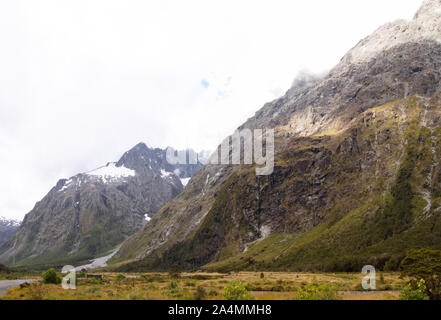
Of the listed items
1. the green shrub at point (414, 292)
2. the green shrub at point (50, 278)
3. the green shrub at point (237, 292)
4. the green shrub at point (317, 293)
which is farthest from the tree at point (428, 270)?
the green shrub at point (50, 278)

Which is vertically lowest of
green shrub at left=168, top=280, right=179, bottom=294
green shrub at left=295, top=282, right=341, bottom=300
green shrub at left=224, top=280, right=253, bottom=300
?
green shrub at left=168, top=280, right=179, bottom=294

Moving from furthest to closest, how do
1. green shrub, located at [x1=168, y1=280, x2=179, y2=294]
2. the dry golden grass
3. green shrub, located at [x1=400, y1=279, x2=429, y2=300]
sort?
green shrub, located at [x1=168, y1=280, x2=179, y2=294] → the dry golden grass → green shrub, located at [x1=400, y1=279, x2=429, y2=300]

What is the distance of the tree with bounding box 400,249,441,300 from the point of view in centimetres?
5016

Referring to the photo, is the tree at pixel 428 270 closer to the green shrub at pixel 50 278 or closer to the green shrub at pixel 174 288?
the green shrub at pixel 174 288

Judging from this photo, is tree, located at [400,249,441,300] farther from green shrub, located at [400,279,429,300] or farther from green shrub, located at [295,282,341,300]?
green shrub, located at [295,282,341,300]

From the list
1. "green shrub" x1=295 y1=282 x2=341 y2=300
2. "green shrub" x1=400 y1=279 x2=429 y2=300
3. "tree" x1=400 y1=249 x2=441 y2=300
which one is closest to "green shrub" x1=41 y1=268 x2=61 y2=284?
"green shrub" x1=295 y1=282 x2=341 y2=300

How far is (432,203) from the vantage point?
193m

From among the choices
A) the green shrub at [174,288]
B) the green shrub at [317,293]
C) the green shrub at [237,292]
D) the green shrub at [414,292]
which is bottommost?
the green shrub at [174,288]

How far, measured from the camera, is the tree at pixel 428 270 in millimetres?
50156

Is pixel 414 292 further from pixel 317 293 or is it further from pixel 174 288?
pixel 174 288
